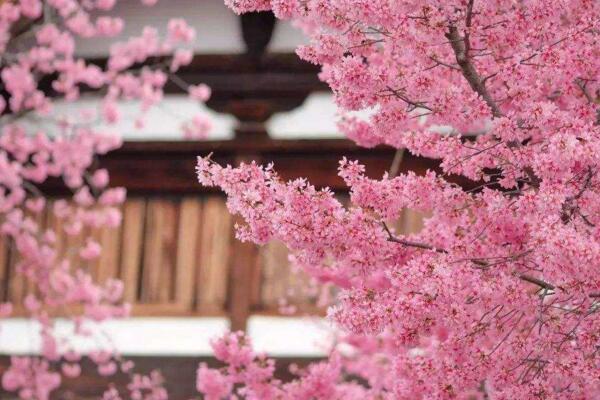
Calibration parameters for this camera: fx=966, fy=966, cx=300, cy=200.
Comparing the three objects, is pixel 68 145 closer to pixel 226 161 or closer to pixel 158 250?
pixel 158 250

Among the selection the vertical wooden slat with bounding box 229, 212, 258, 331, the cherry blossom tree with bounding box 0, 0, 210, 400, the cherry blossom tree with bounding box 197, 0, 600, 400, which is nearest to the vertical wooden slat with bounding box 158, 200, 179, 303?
the cherry blossom tree with bounding box 0, 0, 210, 400

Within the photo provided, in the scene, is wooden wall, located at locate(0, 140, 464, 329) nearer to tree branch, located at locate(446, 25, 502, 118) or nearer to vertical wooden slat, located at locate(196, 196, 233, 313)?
vertical wooden slat, located at locate(196, 196, 233, 313)

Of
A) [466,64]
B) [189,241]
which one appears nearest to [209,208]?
[189,241]

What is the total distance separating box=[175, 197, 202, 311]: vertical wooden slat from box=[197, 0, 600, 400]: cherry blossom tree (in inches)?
203

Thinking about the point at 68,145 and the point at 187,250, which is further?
the point at 187,250

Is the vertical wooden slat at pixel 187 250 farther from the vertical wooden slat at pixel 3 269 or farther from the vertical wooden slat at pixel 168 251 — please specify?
the vertical wooden slat at pixel 3 269

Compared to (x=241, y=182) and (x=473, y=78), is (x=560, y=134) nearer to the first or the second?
(x=473, y=78)

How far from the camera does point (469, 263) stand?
377 cm

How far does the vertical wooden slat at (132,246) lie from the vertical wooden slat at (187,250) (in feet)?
1.30

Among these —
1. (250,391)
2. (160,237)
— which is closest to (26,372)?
(160,237)

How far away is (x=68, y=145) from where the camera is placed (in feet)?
29.4

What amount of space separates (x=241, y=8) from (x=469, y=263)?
1343mm

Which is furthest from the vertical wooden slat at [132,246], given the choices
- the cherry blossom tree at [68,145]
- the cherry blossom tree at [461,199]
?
the cherry blossom tree at [461,199]

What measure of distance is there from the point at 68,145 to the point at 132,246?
115 cm
